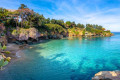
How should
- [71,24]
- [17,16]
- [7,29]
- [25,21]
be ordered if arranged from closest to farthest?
1. [7,29]
2. [17,16]
3. [25,21]
4. [71,24]

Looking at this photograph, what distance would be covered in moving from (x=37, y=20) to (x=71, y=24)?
2104 inches

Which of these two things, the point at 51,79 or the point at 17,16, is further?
the point at 17,16

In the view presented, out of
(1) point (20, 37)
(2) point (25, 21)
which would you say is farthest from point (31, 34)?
(2) point (25, 21)

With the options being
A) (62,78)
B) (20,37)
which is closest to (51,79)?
(62,78)

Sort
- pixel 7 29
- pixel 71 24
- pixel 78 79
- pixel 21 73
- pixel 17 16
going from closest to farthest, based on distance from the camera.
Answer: pixel 78 79, pixel 21 73, pixel 7 29, pixel 17 16, pixel 71 24

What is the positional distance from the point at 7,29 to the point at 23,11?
7.81 meters

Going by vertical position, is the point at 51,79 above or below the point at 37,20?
below

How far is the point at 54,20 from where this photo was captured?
59812 mm

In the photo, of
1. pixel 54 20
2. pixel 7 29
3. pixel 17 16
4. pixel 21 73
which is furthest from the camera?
pixel 54 20

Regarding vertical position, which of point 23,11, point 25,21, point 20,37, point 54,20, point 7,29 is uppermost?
point 54,20

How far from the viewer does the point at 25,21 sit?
28.0m

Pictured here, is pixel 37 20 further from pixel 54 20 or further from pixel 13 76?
pixel 54 20

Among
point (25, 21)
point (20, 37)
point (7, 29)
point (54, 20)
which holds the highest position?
point (54, 20)

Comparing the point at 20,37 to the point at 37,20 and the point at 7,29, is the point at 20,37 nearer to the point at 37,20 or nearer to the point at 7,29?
the point at 7,29
